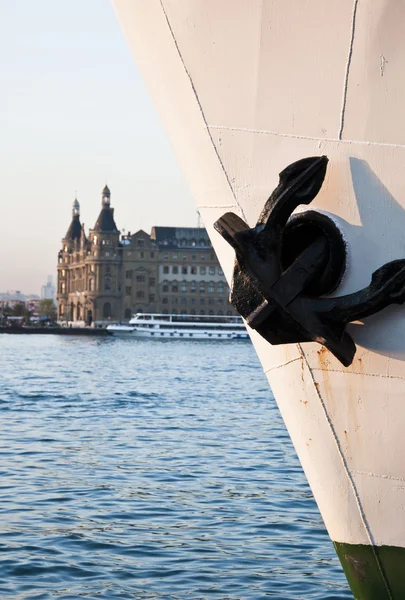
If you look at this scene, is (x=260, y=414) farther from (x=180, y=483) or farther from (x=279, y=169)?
(x=279, y=169)

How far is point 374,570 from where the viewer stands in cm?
511

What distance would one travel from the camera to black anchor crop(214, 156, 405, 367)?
4527mm

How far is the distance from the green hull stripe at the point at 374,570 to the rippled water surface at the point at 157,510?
374 centimetres

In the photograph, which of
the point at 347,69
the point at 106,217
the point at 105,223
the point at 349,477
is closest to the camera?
the point at 347,69

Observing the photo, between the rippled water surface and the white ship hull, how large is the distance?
13.4 feet

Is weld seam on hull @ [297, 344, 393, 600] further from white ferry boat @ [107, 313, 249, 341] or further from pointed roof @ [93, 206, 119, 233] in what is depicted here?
pointed roof @ [93, 206, 119, 233]

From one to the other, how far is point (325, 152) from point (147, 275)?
144135mm

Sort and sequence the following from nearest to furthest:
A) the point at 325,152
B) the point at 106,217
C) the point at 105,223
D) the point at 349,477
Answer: the point at 325,152, the point at 349,477, the point at 105,223, the point at 106,217

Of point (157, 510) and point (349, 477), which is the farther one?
point (157, 510)

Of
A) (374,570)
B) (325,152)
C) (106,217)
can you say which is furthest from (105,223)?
(325,152)

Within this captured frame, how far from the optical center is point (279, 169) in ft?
15.6

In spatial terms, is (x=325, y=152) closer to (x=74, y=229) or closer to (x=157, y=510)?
(x=157, y=510)

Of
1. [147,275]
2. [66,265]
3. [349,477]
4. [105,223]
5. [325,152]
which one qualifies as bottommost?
[349,477]

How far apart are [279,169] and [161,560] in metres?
6.21
